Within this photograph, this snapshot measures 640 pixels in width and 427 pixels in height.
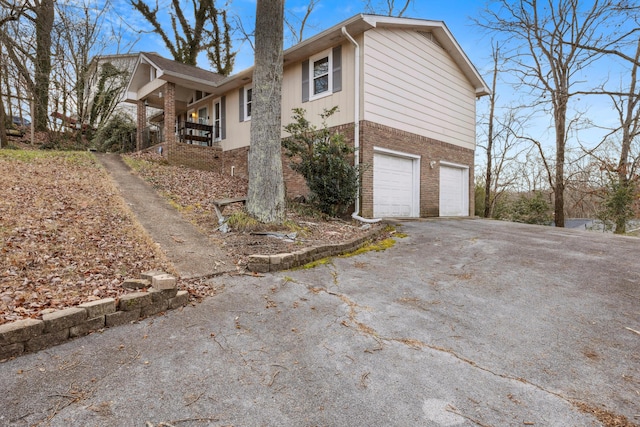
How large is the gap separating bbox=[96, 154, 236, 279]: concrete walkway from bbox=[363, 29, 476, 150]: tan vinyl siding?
5614 mm

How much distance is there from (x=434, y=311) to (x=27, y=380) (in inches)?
130

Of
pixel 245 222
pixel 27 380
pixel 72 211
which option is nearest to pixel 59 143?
pixel 72 211

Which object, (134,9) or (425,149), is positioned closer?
(425,149)

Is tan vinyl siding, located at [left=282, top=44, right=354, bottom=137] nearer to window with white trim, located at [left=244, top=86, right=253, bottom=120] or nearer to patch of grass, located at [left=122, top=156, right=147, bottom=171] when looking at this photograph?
window with white trim, located at [left=244, top=86, right=253, bottom=120]

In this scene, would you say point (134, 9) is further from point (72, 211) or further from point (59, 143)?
point (72, 211)

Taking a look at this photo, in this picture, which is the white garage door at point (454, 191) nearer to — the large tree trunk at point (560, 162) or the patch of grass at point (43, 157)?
the large tree trunk at point (560, 162)

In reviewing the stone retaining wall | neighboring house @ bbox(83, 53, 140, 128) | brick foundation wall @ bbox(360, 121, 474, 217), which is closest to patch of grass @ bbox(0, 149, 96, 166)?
neighboring house @ bbox(83, 53, 140, 128)

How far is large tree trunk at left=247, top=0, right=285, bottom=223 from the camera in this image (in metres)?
6.30

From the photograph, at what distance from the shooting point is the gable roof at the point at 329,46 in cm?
886

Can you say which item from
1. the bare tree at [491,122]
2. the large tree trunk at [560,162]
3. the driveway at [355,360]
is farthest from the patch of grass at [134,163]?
the bare tree at [491,122]

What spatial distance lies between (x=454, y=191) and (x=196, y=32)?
19671 millimetres

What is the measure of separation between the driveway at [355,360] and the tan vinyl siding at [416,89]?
6580mm

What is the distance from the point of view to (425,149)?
10.9 m

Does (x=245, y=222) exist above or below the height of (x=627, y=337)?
above
